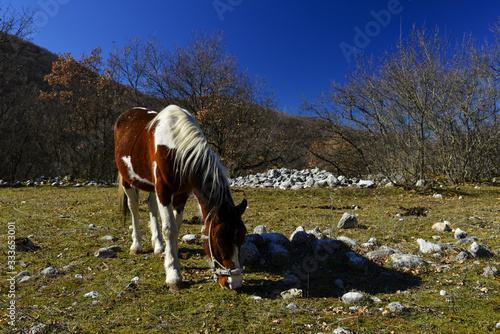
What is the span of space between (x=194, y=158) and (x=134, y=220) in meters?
2.10

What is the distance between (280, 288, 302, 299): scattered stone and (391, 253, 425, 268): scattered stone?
1.57m

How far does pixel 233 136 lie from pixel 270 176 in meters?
3.90

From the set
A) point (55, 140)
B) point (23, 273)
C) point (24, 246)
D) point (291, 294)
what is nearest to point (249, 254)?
point (291, 294)

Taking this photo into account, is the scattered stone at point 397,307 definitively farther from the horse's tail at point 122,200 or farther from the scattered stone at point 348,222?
the horse's tail at point 122,200

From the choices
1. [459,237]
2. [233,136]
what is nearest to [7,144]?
[233,136]

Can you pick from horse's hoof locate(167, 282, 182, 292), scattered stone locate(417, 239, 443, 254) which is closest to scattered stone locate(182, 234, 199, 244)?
horse's hoof locate(167, 282, 182, 292)

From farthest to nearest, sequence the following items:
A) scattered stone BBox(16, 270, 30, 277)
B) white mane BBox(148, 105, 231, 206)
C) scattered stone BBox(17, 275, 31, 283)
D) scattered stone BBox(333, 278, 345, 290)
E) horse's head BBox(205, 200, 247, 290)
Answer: scattered stone BBox(16, 270, 30, 277), scattered stone BBox(17, 275, 31, 283), scattered stone BBox(333, 278, 345, 290), white mane BBox(148, 105, 231, 206), horse's head BBox(205, 200, 247, 290)

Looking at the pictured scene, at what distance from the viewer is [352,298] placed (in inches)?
Answer: 110

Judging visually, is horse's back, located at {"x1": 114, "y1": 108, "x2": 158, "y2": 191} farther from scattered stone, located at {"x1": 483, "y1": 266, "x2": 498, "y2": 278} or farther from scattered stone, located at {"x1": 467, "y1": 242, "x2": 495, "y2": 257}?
scattered stone, located at {"x1": 467, "y1": 242, "x2": 495, "y2": 257}

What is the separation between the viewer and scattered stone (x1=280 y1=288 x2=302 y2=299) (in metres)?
2.94

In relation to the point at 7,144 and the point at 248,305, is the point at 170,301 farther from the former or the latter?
the point at 7,144

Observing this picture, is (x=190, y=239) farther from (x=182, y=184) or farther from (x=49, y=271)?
(x=49, y=271)

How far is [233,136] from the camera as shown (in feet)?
54.0

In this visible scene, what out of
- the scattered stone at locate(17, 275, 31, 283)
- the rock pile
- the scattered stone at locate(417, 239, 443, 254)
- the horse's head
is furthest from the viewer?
the rock pile
